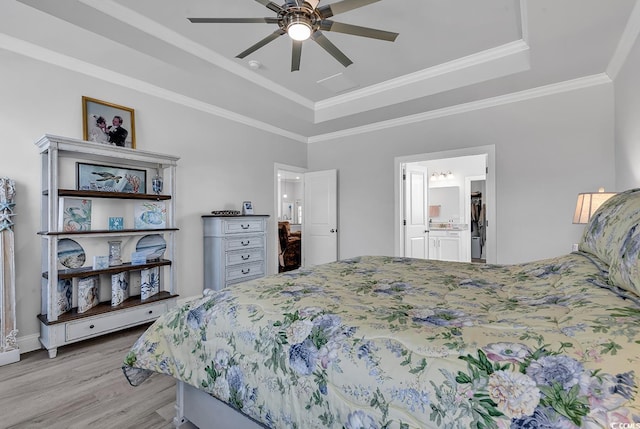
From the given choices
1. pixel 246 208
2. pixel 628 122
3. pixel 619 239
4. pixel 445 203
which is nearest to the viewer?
pixel 619 239

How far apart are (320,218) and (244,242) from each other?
5.67 ft

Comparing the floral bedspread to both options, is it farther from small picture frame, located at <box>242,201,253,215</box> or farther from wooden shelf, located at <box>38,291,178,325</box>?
small picture frame, located at <box>242,201,253,215</box>

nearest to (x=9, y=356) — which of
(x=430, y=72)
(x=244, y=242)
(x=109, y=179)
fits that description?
(x=109, y=179)

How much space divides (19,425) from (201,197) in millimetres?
2701

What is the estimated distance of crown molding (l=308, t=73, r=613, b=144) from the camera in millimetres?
3338

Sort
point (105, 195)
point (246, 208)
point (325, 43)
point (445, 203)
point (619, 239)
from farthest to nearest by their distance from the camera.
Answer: point (445, 203), point (246, 208), point (105, 195), point (325, 43), point (619, 239)

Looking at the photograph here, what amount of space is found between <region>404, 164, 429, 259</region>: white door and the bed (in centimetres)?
309

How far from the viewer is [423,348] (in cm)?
87

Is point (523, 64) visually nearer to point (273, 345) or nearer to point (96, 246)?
point (273, 345)

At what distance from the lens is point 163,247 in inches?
136

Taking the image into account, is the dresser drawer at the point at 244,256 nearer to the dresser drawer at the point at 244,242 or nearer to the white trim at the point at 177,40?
the dresser drawer at the point at 244,242

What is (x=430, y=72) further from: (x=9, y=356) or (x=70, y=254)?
(x=9, y=356)

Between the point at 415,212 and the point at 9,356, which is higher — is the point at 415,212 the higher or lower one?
the higher one

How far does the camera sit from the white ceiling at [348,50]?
2.39m
